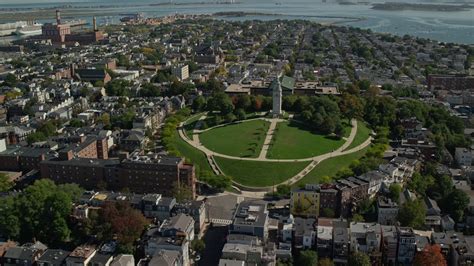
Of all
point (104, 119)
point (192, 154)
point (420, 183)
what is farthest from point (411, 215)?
point (104, 119)

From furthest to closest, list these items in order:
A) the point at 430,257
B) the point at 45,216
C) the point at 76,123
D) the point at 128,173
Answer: the point at 76,123, the point at 128,173, the point at 45,216, the point at 430,257

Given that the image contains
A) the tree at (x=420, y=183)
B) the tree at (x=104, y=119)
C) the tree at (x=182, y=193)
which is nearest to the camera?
the tree at (x=182, y=193)

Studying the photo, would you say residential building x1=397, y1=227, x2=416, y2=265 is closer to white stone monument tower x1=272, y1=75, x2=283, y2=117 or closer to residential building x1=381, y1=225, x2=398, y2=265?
residential building x1=381, y1=225, x2=398, y2=265

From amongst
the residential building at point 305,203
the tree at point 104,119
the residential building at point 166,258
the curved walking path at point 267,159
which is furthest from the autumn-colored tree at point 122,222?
the tree at point 104,119

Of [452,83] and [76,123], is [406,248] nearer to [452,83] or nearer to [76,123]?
[76,123]

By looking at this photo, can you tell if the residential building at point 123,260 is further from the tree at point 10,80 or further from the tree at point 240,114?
the tree at point 10,80

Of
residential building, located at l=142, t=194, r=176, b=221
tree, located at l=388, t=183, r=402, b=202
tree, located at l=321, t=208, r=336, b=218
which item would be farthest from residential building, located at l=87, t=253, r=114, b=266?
tree, located at l=388, t=183, r=402, b=202

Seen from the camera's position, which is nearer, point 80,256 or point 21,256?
point 80,256
